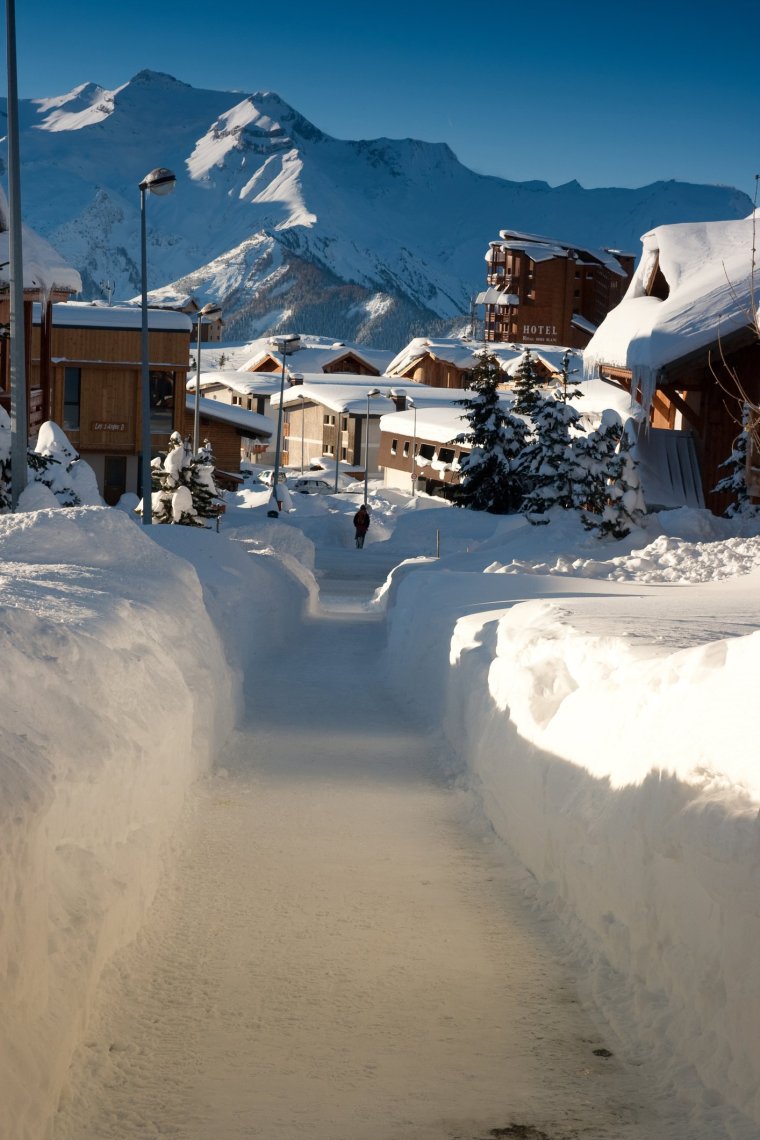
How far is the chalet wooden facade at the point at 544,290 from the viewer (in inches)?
4232

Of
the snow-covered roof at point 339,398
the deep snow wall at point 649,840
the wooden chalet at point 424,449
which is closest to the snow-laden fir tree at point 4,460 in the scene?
the deep snow wall at point 649,840

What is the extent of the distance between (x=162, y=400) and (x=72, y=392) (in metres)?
3.02

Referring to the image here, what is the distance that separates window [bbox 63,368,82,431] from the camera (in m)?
44.4

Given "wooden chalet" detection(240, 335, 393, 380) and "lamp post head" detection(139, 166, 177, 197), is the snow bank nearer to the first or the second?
"lamp post head" detection(139, 166, 177, 197)

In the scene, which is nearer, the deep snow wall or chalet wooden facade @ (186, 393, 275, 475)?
the deep snow wall

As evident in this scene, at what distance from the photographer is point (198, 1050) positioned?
17.2ft

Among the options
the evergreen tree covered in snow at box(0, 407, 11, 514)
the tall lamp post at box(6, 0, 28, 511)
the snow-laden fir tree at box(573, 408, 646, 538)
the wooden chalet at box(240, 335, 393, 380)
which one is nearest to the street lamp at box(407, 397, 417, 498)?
the wooden chalet at box(240, 335, 393, 380)

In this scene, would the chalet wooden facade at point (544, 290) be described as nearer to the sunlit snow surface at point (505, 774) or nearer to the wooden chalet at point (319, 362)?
the wooden chalet at point (319, 362)

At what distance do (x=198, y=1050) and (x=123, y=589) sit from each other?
16.2 feet

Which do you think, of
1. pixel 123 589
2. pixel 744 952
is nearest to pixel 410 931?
pixel 744 952

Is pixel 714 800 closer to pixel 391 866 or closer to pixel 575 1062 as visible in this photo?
pixel 575 1062

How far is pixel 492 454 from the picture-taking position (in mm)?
47531

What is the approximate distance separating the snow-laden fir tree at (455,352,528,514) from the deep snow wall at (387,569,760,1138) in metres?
38.3

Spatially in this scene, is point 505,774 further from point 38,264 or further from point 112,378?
point 112,378
